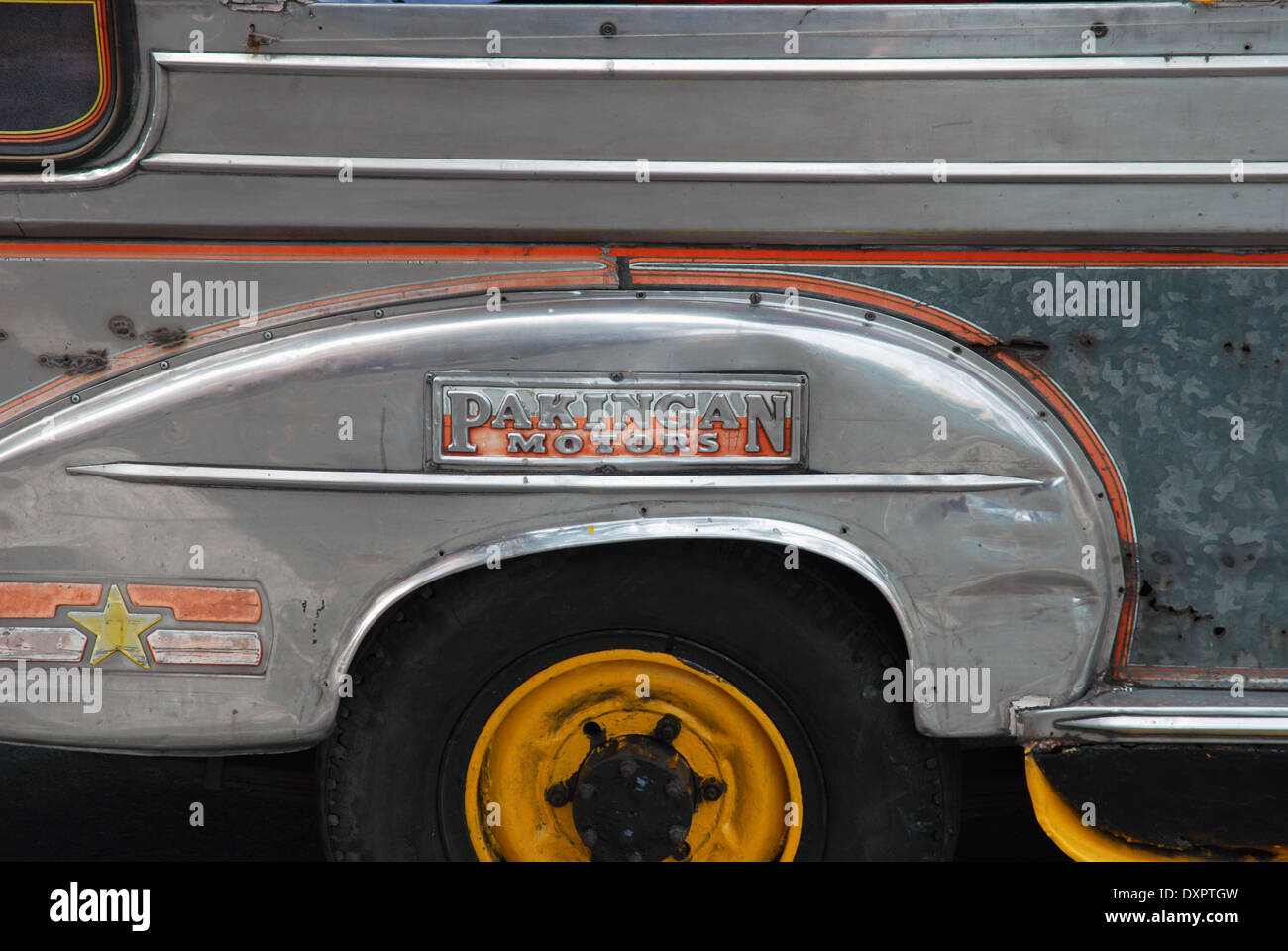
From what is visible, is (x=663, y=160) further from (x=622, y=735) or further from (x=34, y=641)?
(x=34, y=641)

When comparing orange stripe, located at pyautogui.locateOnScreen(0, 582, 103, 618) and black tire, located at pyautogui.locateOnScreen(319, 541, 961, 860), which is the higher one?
orange stripe, located at pyautogui.locateOnScreen(0, 582, 103, 618)

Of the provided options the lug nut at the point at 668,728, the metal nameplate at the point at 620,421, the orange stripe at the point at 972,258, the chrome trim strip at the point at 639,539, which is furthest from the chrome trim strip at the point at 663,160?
the lug nut at the point at 668,728

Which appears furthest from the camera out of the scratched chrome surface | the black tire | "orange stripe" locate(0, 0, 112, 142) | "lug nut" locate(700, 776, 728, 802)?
"lug nut" locate(700, 776, 728, 802)

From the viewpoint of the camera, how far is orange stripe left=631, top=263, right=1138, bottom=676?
74.8 inches

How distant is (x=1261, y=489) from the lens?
1.91 meters

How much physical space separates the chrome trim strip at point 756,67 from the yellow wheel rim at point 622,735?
1076mm

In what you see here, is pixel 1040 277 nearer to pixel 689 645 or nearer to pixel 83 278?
pixel 689 645

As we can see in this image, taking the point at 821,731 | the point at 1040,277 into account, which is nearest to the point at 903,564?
the point at 821,731

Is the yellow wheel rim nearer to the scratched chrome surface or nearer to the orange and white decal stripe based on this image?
the scratched chrome surface

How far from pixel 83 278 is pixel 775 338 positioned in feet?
4.08

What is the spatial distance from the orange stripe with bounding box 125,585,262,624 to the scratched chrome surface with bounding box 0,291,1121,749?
0.11 feet

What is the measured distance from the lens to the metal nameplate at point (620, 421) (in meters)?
1.87

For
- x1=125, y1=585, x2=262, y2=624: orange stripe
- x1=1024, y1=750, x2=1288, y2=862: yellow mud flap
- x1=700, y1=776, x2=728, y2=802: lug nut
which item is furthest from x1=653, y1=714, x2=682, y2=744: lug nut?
x1=125, y1=585, x2=262, y2=624: orange stripe

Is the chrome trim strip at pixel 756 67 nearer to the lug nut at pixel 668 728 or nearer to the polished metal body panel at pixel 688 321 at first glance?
the polished metal body panel at pixel 688 321
